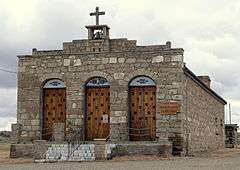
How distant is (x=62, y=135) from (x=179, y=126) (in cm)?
514

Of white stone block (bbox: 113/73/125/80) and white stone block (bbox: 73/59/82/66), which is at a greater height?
white stone block (bbox: 73/59/82/66)

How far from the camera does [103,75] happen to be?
23484mm

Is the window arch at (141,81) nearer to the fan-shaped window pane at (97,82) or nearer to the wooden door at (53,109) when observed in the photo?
the fan-shaped window pane at (97,82)

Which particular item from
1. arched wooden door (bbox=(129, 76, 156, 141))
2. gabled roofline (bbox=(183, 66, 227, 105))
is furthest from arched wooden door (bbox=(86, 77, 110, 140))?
gabled roofline (bbox=(183, 66, 227, 105))

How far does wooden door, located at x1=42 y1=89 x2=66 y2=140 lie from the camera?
2431cm

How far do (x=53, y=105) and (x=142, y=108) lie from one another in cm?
443

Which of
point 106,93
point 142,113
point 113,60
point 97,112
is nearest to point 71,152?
point 97,112

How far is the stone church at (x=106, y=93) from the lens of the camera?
22594mm

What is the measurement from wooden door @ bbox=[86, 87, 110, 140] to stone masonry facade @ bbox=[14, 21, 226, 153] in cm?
38

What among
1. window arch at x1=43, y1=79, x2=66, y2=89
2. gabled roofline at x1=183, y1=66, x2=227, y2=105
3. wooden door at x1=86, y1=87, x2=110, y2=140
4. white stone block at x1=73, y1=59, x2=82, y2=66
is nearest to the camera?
wooden door at x1=86, y1=87, x2=110, y2=140

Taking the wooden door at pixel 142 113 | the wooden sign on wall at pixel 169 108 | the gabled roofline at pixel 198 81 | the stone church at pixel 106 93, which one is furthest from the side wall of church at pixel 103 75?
the gabled roofline at pixel 198 81

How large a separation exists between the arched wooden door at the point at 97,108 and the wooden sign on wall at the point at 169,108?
268cm

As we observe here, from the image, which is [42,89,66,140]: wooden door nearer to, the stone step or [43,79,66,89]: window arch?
[43,79,66,89]: window arch

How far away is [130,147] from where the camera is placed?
20.8 metres
